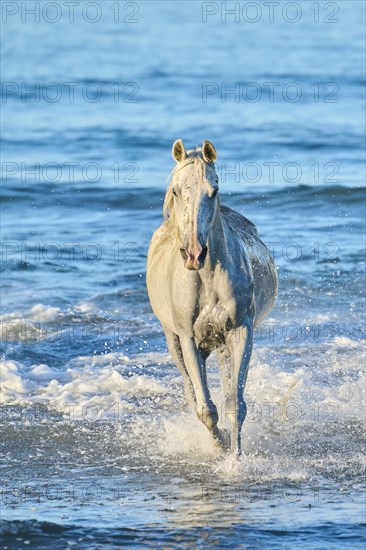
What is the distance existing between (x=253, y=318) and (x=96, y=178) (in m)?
12.1

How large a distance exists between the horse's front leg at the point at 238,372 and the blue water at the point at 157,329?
18cm

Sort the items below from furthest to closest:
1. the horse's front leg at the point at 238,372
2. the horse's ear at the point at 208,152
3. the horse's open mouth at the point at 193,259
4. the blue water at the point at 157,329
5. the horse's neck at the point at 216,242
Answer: the horse's front leg at the point at 238,372 → the horse's neck at the point at 216,242 → the blue water at the point at 157,329 → the horse's ear at the point at 208,152 → the horse's open mouth at the point at 193,259

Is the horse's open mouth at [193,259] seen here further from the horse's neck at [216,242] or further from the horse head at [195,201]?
the horse's neck at [216,242]

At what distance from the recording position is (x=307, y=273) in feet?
41.3

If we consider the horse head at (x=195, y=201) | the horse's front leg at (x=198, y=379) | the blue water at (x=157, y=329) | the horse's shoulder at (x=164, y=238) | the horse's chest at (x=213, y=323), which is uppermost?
the horse head at (x=195, y=201)

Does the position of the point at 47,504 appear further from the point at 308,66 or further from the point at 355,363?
the point at 308,66

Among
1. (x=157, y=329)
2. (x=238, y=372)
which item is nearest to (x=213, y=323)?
(x=238, y=372)

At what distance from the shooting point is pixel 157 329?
10719mm

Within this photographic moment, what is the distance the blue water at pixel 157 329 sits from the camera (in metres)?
6.36

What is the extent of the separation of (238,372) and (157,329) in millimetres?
3924

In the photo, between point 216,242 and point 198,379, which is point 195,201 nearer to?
point 216,242

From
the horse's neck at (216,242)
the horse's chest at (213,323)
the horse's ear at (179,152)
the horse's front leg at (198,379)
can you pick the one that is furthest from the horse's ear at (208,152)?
the horse's front leg at (198,379)

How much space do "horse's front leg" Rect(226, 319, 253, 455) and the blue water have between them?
Answer: 0.58 feet

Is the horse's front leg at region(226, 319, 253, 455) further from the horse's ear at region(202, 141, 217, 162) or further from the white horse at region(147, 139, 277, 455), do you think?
the horse's ear at region(202, 141, 217, 162)
